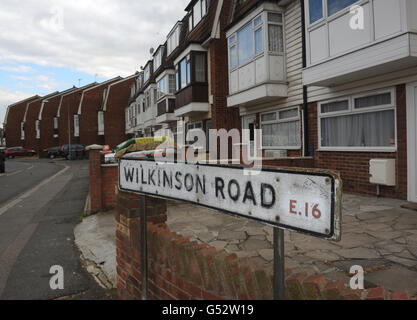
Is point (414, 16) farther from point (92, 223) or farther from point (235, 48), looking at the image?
point (92, 223)

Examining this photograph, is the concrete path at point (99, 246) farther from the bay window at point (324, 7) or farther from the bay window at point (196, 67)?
the bay window at point (196, 67)

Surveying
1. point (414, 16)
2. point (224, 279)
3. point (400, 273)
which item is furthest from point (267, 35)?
point (224, 279)

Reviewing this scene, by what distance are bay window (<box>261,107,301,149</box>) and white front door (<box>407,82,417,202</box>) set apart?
3751mm

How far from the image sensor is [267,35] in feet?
33.2

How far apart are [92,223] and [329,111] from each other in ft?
23.4

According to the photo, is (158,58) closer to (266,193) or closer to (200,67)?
(200,67)

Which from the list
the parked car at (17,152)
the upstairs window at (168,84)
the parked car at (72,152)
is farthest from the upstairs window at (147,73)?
the parked car at (17,152)

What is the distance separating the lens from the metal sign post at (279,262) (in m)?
1.38

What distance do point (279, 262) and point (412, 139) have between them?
6578mm

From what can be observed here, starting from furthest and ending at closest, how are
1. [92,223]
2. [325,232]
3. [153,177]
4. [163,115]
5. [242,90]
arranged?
[163,115], [242,90], [92,223], [153,177], [325,232]

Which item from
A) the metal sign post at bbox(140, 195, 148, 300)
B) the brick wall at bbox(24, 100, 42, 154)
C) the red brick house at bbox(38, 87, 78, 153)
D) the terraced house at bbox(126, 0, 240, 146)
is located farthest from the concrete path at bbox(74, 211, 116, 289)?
the brick wall at bbox(24, 100, 42, 154)

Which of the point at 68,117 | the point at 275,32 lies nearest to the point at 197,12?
the point at 275,32

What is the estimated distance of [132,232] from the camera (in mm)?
2807

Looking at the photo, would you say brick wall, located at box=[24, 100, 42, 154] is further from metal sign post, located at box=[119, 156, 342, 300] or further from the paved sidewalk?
metal sign post, located at box=[119, 156, 342, 300]
